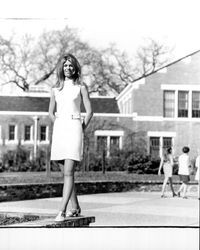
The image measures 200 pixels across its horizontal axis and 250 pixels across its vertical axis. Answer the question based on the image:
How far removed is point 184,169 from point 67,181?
234 cm

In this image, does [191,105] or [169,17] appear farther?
[191,105]

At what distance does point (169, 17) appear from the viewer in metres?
12.1

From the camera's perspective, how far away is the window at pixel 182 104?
12581 millimetres

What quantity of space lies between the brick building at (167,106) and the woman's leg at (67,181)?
1.94 meters

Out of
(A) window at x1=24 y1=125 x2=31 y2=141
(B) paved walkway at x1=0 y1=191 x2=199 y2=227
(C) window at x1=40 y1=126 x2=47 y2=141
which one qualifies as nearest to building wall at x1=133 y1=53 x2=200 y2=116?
(B) paved walkway at x1=0 y1=191 x2=199 y2=227

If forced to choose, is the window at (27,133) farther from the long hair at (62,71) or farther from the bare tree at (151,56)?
the long hair at (62,71)

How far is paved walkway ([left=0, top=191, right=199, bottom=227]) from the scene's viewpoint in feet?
Answer: 39.4

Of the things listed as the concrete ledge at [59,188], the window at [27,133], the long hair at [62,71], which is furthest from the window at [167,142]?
the long hair at [62,71]

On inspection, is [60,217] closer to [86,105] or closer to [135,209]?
[86,105]

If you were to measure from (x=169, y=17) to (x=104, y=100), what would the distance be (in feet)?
4.53
